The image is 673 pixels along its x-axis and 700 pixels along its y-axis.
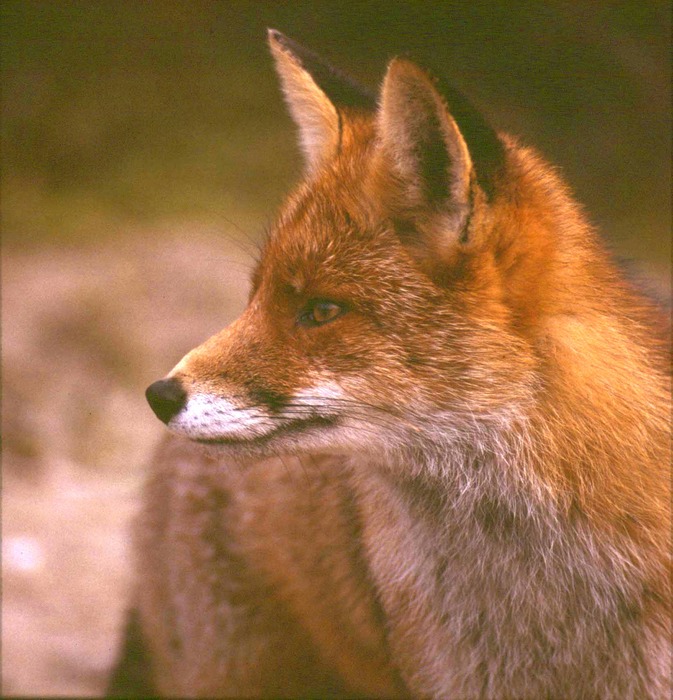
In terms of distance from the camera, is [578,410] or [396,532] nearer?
[578,410]

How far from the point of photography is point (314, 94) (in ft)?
8.28

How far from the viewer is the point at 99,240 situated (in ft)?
22.0

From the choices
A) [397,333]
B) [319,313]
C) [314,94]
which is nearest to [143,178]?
[314,94]

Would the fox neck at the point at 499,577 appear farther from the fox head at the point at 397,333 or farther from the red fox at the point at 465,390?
the fox head at the point at 397,333

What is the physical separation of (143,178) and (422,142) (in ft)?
17.9

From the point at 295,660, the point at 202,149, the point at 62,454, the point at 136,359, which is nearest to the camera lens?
the point at 295,660

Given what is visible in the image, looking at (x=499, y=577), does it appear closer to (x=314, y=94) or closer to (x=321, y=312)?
(x=321, y=312)

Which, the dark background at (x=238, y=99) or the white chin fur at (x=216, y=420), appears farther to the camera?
the dark background at (x=238, y=99)

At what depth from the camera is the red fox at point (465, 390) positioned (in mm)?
2160

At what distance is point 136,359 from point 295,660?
10.3ft

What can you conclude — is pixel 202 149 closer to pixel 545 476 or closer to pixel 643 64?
pixel 643 64

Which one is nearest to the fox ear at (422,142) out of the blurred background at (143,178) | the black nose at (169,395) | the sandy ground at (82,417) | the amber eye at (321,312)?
the amber eye at (321,312)

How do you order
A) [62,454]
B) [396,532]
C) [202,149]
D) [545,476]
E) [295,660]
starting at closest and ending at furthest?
[545,476] → [396,532] → [295,660] → [62,454] → [202,149]

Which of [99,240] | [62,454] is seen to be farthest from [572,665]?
[99,240]
